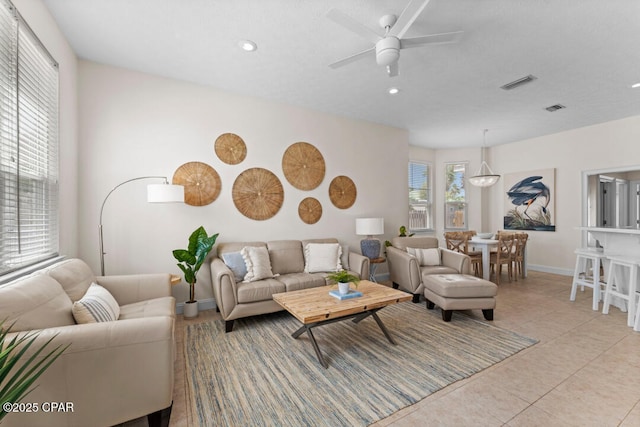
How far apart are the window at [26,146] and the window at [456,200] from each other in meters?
7.19

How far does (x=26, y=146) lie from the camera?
201 centimetres

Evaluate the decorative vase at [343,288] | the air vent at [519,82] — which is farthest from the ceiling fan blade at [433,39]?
the decorative vase at [343,288]

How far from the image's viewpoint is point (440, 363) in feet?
7.53

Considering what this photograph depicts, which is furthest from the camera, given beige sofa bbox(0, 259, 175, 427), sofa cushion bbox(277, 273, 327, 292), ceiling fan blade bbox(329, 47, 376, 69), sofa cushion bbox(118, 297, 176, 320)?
sofa cushion bbox(277, 273, 327, 292)

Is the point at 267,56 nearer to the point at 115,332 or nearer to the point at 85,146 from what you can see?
the point at 85,146

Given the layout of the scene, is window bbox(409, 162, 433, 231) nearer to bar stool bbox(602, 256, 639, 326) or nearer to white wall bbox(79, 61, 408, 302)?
white wall bbox(79, 61, 408, 302)

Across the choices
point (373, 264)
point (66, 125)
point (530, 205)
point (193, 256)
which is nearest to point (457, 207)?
point (530, 205)

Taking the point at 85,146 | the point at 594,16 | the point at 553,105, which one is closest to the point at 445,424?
the point at 594,16

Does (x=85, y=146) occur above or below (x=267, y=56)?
below

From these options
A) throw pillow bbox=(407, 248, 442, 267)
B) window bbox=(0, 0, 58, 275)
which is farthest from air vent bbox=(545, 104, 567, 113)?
window bbox=(0, 0, 58, 275)

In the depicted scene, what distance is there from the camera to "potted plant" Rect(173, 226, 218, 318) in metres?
3.13

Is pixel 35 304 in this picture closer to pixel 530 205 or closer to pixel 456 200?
pixel 456 200

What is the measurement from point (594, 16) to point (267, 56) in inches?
Answer: 117

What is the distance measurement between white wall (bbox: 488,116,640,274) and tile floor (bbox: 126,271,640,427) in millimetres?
2867
